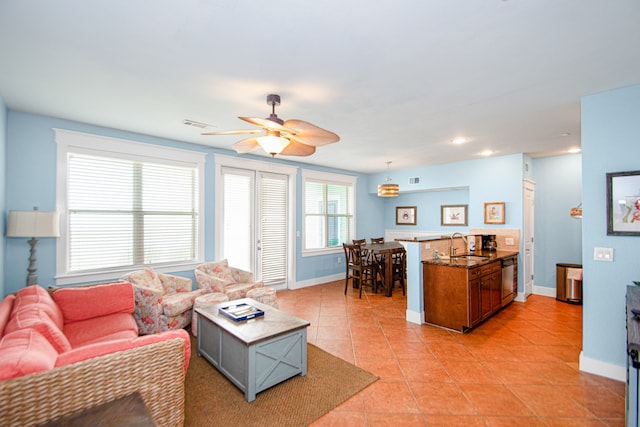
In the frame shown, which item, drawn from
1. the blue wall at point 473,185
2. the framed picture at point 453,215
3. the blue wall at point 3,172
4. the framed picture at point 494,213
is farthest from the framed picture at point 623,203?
the blue wall at point 3,172

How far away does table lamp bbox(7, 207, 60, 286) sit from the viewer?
281cm

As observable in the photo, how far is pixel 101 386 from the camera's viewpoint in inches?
57.2

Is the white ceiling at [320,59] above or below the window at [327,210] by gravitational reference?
above

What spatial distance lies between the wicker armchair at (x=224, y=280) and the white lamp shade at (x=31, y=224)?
1695 mm

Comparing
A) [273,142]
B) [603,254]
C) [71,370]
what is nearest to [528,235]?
[603,254]

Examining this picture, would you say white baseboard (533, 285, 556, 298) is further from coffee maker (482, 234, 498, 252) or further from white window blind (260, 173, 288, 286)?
white window blind (260, 173, 288, 286)

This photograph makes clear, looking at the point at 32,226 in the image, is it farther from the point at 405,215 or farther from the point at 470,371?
the point at 405,215

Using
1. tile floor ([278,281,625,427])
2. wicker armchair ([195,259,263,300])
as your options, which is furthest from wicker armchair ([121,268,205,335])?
tile floor ([278,281,625,427])

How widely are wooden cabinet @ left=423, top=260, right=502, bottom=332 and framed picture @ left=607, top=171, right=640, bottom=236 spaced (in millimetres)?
1396

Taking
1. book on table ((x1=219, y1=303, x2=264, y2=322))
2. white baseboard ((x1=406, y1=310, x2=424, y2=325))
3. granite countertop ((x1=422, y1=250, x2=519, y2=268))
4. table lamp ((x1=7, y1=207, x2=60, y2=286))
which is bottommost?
white baseboard ((x1=406, y1=310, x2=424, y2=325))

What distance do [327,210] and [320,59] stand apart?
15.2 feet

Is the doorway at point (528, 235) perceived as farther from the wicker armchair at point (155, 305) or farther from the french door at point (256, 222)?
the wicker armchair at point (155, 305)

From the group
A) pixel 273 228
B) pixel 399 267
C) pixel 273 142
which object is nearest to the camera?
pixel 273 142

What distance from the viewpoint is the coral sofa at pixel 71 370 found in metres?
1.26
